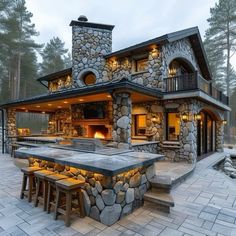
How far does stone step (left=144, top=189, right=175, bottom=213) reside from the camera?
3477 mm

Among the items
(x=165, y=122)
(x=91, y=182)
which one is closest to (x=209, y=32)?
(x=165, y=122)

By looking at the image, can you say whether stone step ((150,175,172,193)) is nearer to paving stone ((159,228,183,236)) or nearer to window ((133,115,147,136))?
paving stone ((159,228,183,236))

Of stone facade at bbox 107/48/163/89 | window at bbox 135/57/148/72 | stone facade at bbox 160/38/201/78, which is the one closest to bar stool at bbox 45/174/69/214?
stone facade at bbox 107/48/163/89

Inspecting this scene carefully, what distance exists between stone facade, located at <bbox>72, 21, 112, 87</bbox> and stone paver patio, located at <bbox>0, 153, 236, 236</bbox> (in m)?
8.23

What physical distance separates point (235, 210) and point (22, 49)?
24.5 meters

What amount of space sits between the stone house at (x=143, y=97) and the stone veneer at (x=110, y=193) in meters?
2.58

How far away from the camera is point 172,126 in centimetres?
851

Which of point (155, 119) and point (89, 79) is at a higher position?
point (89, 79)

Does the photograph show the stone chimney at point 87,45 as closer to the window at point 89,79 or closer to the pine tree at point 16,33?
the window at point 89,79

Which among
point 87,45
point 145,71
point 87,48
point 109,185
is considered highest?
point 87,45

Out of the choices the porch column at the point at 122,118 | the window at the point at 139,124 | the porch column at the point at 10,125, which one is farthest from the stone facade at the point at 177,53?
the porch column at the point at 10,125

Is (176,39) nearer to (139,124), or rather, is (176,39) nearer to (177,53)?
(177,53)

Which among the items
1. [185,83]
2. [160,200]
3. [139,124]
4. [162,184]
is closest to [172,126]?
[139,124]

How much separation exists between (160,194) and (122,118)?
2968mm
